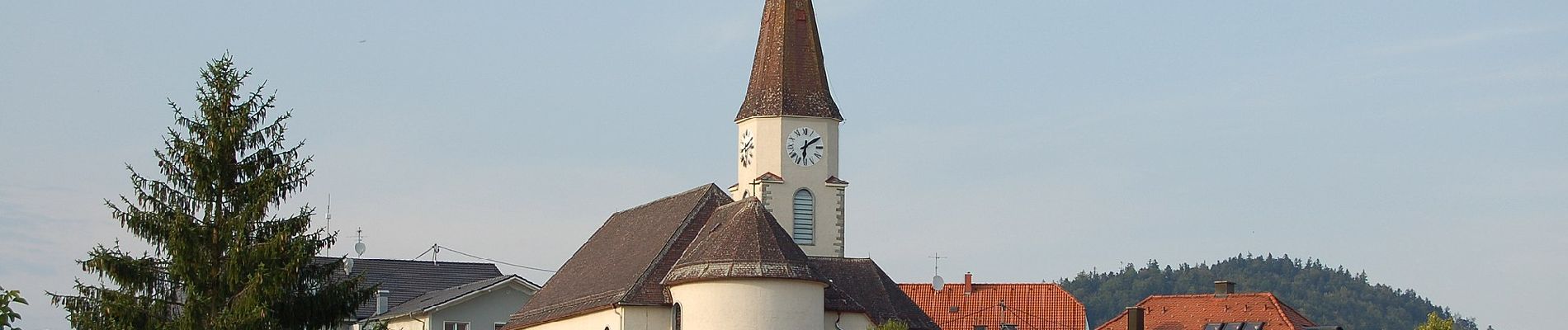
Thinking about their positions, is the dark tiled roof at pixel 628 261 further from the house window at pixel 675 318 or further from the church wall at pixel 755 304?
the church wall at pixel 755 304

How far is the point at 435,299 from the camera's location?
6581 cm

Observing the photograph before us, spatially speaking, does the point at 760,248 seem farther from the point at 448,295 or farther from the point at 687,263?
the point at 448,295

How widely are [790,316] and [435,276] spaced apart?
24.8 meters

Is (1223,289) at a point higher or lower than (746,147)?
lower

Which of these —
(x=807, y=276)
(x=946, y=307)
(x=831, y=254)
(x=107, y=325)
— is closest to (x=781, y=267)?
(x=807, y=276)

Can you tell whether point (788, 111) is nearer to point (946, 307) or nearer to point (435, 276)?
point (435, 276)

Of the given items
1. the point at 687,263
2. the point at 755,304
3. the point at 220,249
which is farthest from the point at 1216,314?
the point at 220,249

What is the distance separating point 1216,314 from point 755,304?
109 feet

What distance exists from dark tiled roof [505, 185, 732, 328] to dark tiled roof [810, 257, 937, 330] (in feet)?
10.8

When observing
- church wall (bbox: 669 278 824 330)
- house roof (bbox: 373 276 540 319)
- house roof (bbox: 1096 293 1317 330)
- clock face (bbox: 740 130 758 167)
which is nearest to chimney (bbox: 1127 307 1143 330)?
house roof (bbox: 1096 293 1317 330)

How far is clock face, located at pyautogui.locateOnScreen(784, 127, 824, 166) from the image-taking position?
66.4m

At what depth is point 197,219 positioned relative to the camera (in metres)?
34.8

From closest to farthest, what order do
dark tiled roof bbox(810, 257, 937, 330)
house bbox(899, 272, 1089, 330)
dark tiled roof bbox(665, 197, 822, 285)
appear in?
dark tiled roof bbox(665, 197, 822, 285) → dark tiled roof bbox(810, 257, 937, 330) → house bbox(899, 272, 1089, 330)

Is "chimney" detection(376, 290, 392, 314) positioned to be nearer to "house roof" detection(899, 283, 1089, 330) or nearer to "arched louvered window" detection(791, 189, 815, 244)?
"arched louvered window" detection(791, 189, 815, 244)
